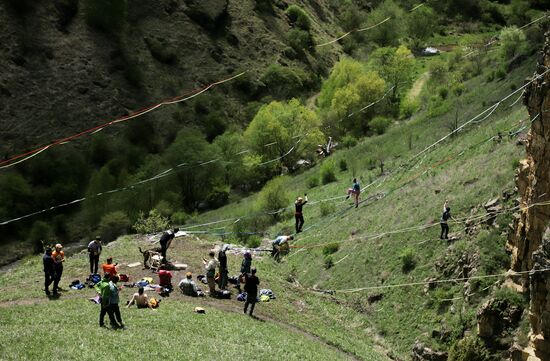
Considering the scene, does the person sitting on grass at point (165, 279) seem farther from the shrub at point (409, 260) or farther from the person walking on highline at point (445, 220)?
the person walking on highline at point (445, 220)

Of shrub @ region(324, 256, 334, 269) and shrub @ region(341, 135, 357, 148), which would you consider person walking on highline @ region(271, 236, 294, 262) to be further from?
shrub @ region(341, 135, 357, 148)

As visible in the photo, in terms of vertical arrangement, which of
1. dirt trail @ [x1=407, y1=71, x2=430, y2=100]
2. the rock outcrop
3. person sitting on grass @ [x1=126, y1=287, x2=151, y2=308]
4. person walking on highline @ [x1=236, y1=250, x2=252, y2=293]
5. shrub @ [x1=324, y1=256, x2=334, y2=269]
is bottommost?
dirt trail @ [x1=407, y1=71, x2=430, y2=100]

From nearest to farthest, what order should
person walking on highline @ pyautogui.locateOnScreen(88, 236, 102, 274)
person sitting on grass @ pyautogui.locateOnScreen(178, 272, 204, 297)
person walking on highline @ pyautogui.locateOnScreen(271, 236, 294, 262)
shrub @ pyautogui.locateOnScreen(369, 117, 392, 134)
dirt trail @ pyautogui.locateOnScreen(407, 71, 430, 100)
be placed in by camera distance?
person sitting on grass @ pyautogui.locateOnScreen(178, 272, 204, 297) → person walking on highline @ pyautogui.locateOnScreen(88, 236, 102, 274) → person walking on highline @ pyautogui.locateOnScreen(271, 236, 294, 262) → shrub @ pyautogui.locateOnScreen(369, 117, 392, 134) → dirt trail @ pyautogui.locateOnScreen(407, 71, 430, 100)

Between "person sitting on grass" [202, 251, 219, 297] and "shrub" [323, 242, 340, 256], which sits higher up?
"person sitting on grass" [202, 251, 219, 297]

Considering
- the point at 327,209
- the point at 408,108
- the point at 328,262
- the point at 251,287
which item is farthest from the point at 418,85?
the point at 251,287

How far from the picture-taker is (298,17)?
4345 inches

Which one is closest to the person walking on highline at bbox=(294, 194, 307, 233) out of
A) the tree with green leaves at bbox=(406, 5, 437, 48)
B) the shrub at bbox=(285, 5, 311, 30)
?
the shrub at bbox=(285, 5, 311, 30)

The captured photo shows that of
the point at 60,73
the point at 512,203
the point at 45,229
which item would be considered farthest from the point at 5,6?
the point at 512,203

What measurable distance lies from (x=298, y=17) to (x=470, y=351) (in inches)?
3534

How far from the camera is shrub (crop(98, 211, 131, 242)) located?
Result: 2276 inches

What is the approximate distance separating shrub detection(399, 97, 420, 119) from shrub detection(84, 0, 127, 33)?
41059mm

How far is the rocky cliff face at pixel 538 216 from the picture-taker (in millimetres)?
22391

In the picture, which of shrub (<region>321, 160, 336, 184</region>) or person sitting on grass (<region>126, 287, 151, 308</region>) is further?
shrub (<region>321, 160, 336, 184</region>)

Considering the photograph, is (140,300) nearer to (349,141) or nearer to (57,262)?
(57,262)
